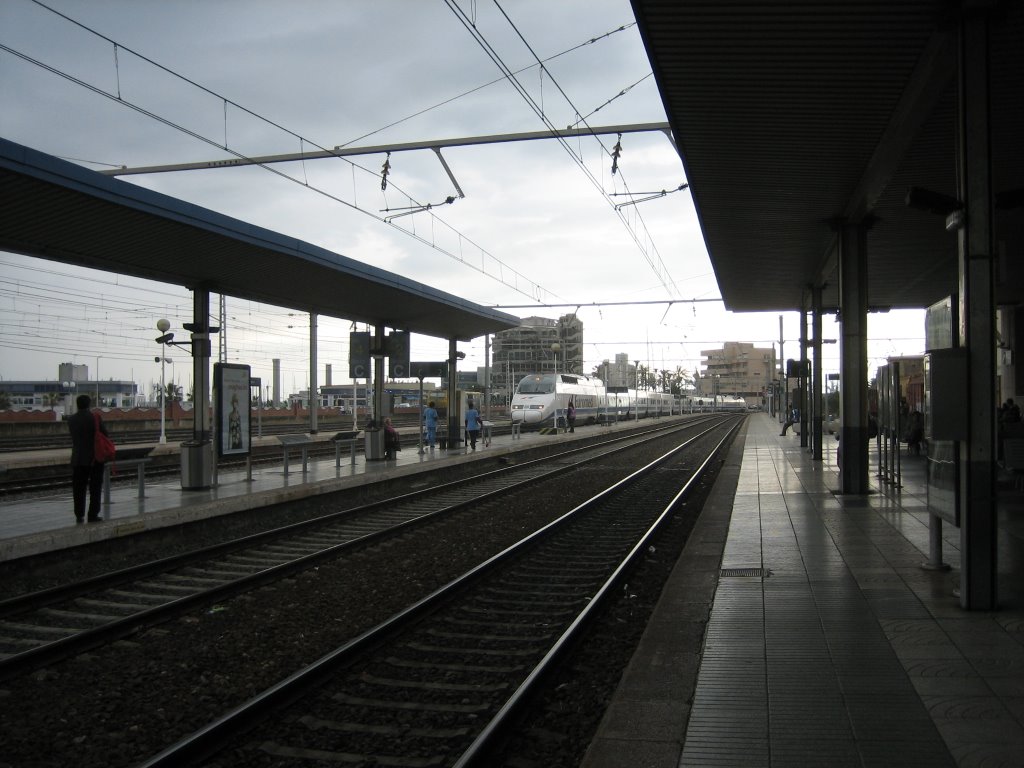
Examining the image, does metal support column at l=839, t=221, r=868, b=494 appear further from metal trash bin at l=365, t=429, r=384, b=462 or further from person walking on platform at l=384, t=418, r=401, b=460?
person walking on platform at l=384, t=418, r=401, b=460

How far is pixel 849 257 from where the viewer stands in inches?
565

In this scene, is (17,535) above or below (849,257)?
below

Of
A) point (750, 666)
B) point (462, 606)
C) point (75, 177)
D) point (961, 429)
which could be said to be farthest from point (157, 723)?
point (75, 177)

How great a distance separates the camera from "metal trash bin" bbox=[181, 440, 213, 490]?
13883 mm

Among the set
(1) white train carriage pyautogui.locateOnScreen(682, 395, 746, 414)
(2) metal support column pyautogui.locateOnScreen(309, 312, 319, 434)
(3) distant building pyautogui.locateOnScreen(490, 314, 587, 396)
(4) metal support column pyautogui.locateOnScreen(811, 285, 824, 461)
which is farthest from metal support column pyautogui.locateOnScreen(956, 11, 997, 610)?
(1) white train carriage pyautogui.locateOnScreen(682, 395, 746, 414)

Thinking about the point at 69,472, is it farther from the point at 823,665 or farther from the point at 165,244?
the point at 823,665

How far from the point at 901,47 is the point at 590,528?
7185 mm

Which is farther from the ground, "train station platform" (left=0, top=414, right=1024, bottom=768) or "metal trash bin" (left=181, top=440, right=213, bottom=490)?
"metal trash bin" (left=181, top=440, right=213, bottom=490)

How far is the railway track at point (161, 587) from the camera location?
6402 mm

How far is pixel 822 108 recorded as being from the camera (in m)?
9.02

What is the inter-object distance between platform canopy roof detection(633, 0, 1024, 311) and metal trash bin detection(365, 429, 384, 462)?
9031mm

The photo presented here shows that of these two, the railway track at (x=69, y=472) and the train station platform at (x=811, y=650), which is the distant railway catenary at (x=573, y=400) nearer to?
the railway track at (x=69, y=472)

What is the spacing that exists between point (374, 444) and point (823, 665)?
16125 millimetres

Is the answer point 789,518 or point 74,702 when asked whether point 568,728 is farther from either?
point 789,518
